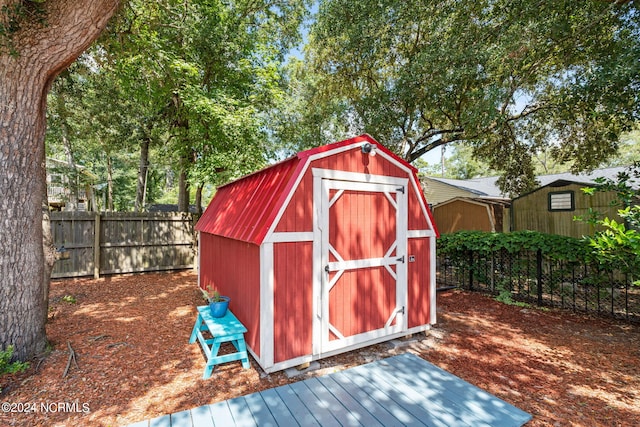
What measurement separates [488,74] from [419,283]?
597 centimetres

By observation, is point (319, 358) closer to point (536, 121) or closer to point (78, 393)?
point (78, 393)

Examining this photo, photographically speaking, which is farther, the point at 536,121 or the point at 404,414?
the point at 536,121

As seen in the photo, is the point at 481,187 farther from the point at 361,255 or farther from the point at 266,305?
the point at 266,305

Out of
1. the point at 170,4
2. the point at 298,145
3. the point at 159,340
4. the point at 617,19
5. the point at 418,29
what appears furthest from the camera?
the point at 298,145

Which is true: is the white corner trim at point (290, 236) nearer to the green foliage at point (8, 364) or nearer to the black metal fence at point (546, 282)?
the green foliage at point (8, 364)

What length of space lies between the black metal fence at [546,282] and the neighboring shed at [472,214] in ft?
15.7

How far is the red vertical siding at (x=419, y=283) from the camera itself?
4.33 meters

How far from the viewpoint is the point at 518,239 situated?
6.12m

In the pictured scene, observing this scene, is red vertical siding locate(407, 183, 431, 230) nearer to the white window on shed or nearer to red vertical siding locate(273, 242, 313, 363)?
red vertical siding locate(273, 242, 313, 363)

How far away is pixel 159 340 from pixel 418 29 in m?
9.81

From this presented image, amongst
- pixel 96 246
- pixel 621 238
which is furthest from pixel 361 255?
pixel 96 246

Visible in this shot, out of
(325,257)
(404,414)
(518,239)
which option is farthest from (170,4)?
(518,239)

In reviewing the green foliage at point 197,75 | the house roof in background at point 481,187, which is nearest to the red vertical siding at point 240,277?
the green foliage at point 197,75

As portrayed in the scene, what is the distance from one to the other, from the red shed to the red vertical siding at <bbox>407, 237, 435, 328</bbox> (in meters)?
0.02
